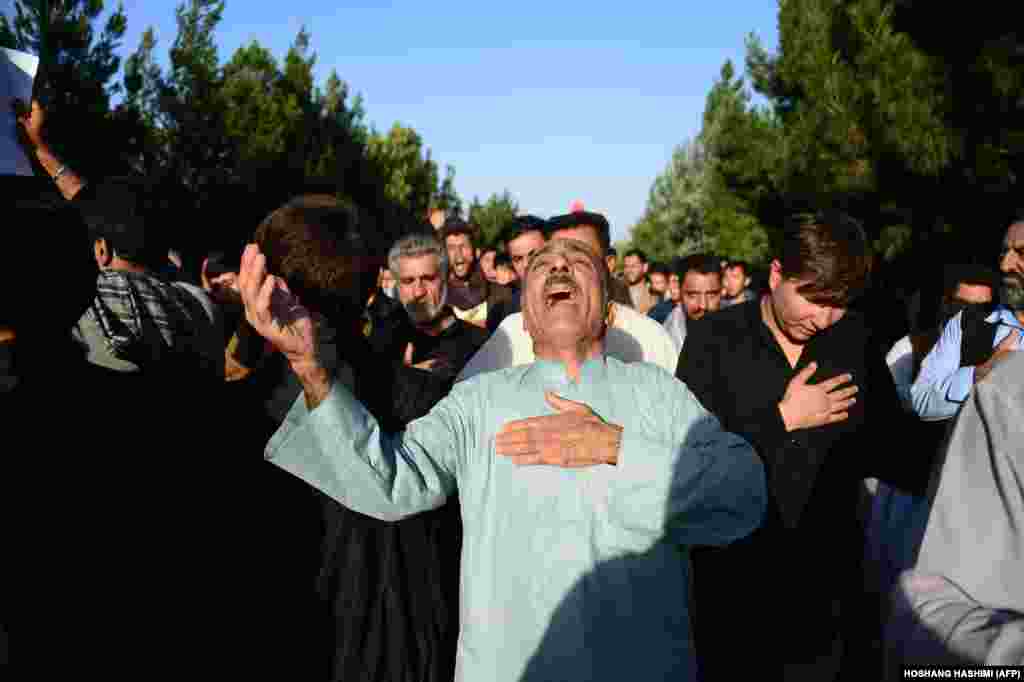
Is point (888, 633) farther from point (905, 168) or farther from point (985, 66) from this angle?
point (905, 168)

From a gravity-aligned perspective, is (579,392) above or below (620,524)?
above

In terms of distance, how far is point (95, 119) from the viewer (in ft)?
44.7

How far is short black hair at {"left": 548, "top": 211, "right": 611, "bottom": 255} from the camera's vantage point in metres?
4.93

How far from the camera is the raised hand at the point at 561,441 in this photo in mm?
2527

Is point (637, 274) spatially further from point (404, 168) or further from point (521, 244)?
point (404, 168)

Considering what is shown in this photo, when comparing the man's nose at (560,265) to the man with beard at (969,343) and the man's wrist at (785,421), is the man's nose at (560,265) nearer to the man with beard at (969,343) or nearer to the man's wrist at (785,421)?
the man's wrist at (785,421)

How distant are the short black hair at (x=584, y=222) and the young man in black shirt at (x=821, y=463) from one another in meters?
1.25

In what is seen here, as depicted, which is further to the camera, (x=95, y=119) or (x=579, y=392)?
(x=95, y=119)

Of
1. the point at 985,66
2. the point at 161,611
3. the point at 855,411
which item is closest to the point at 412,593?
the point at 161,611

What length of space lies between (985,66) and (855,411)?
1057 centimetres

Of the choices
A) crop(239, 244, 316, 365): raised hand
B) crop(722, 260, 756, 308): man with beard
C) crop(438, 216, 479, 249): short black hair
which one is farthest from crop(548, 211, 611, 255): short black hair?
crop(722, 260, 756, 308): man with beard

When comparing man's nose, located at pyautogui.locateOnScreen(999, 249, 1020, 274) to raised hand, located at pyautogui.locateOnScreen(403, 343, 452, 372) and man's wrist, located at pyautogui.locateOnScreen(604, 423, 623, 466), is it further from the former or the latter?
man's wrist, located at pyautogui.locateOnScreen(604, 423, 623, 466)

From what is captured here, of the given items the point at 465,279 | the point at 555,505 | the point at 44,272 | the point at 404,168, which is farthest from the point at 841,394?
the point at 404,168

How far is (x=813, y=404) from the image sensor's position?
326 cm
